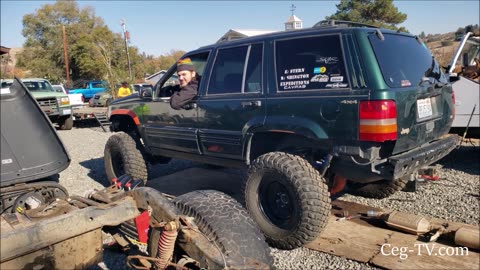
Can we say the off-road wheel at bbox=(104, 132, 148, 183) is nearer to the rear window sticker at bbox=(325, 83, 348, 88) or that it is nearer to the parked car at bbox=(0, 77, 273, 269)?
the parked car at bbox=(0, 77, 273, 269)

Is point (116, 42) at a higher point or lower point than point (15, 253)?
higher

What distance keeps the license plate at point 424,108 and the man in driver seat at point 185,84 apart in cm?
254

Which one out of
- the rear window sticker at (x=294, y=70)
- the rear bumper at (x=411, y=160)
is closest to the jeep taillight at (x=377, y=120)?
the rear bumper at (x=411, y=160)

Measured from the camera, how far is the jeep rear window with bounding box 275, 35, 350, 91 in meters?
3.70

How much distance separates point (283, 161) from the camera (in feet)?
12.5

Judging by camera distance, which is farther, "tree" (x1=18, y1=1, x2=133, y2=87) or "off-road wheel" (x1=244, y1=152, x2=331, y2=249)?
"tree" (x1=18, y1=1, x2=133, y2=87)

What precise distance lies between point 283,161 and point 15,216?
2.27m

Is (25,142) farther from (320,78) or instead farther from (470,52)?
(470,52)

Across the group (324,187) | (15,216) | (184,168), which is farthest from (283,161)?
(184,168)

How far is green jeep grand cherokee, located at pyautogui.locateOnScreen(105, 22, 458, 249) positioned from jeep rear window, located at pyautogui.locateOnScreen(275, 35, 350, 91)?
0.01 m

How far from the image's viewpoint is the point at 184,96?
16.5 feet

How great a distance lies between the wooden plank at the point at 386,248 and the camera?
10.4ft

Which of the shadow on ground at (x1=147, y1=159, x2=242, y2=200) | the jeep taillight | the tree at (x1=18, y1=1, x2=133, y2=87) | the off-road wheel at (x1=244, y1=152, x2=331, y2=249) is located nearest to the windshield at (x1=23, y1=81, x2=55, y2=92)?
the shadow on ground at (x1=147, y1=159, x2=242, y2=200)

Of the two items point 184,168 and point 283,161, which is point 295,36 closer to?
point 283,161
